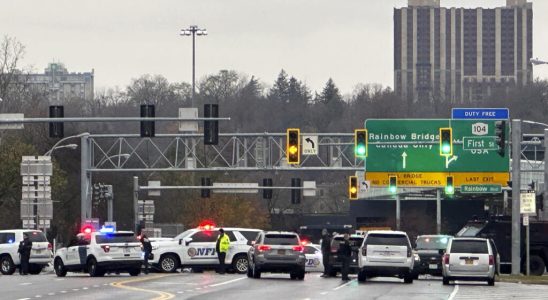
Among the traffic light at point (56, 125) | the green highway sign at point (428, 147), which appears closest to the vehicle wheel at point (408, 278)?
the traffic light at point (56, 125)

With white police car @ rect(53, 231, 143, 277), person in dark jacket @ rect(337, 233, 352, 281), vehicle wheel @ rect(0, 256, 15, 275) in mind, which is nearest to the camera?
person in dark jacket @ rect(337, 233, 352, 281)

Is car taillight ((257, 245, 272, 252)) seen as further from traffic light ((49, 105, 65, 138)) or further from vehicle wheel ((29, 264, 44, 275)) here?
vehicle wheel ((29, 264, 44, 275))

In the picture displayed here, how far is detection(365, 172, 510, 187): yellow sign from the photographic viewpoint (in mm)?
69562

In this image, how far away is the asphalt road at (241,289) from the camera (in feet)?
122

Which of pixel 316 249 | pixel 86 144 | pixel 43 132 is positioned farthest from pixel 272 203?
pixel 316 249

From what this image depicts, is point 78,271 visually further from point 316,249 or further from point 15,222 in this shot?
point 15,222

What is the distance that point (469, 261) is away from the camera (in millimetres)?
47812

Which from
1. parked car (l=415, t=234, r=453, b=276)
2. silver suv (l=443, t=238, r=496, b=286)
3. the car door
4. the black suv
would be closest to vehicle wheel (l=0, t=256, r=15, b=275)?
the car door

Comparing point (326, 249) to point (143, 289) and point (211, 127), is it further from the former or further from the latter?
point (143, 289)

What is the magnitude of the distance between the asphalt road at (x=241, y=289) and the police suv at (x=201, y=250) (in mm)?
5263

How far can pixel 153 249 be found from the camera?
185 feet

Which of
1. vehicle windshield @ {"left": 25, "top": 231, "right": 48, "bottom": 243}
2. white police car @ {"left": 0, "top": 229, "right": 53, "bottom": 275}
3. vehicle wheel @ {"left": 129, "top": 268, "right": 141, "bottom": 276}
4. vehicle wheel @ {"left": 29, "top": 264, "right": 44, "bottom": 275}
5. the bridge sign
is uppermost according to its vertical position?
the bridge sign

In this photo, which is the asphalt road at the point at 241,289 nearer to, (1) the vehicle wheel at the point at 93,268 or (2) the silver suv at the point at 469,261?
(2) the silver suv at the point at 469,261

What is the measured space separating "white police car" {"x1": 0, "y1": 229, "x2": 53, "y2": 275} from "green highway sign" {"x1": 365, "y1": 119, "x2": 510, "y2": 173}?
19002 mm
